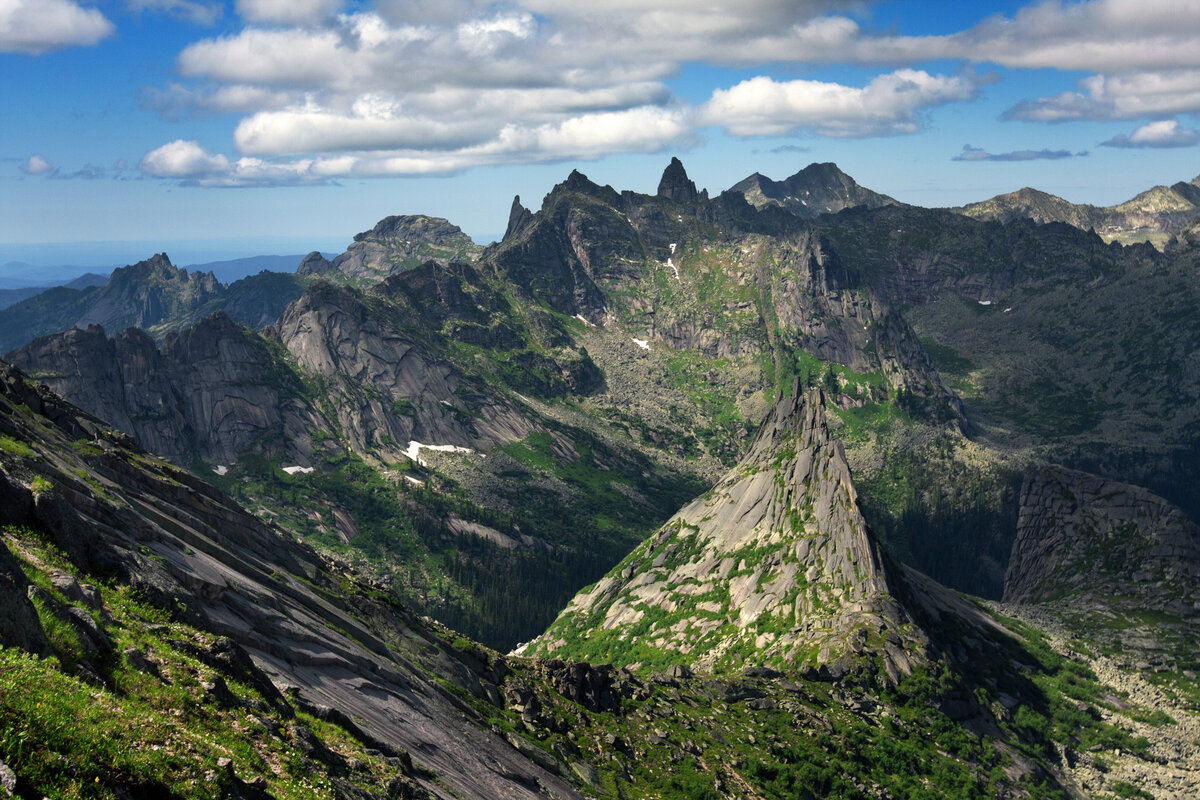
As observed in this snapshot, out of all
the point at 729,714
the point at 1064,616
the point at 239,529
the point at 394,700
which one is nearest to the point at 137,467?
the point at 239,529

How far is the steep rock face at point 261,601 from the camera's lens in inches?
2088

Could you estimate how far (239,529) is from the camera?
9094 centimetres

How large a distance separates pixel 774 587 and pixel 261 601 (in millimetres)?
111187

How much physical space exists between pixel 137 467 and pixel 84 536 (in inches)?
1570

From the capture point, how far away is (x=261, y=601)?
67188mm

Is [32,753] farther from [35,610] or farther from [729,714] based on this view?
[729,714]

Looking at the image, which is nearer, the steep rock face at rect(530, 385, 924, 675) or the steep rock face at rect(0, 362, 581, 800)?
the steep rock face at rect(0, 362, 581, 800)

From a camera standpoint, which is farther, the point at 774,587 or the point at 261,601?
the point at 774,587

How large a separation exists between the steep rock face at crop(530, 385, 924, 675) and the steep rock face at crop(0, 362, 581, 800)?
63.9 meters

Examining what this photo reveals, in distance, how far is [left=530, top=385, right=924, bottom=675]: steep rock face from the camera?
143 m

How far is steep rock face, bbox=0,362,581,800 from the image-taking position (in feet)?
174

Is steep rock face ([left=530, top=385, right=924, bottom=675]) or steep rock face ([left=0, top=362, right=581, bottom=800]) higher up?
steep rock face ([left=0, top=362, right=581, bottom=800])

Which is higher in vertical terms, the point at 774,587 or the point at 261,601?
the point at 261,601

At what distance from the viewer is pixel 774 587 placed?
162 m
